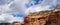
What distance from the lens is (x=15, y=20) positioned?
2.94 metres

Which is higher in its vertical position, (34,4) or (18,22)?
(34,4)

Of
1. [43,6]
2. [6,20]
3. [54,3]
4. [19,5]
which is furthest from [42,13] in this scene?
[6,20]

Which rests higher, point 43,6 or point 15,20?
point 43,6

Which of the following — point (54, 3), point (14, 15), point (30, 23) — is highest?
point (54, 3)

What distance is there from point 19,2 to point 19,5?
7 centimetres

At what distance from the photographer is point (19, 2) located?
2938 millimetres

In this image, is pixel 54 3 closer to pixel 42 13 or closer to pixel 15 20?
pixel 42 13

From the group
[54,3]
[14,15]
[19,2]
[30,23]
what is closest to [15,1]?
[19,2]

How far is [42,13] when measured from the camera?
267cm

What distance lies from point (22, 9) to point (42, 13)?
50cm

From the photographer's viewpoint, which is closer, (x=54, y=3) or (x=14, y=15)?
(x=54, y=3)

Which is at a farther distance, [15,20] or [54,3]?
[15,20]

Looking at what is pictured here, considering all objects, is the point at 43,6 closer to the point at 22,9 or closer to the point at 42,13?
the point at 42,13

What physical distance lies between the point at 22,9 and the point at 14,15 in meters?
0.25
